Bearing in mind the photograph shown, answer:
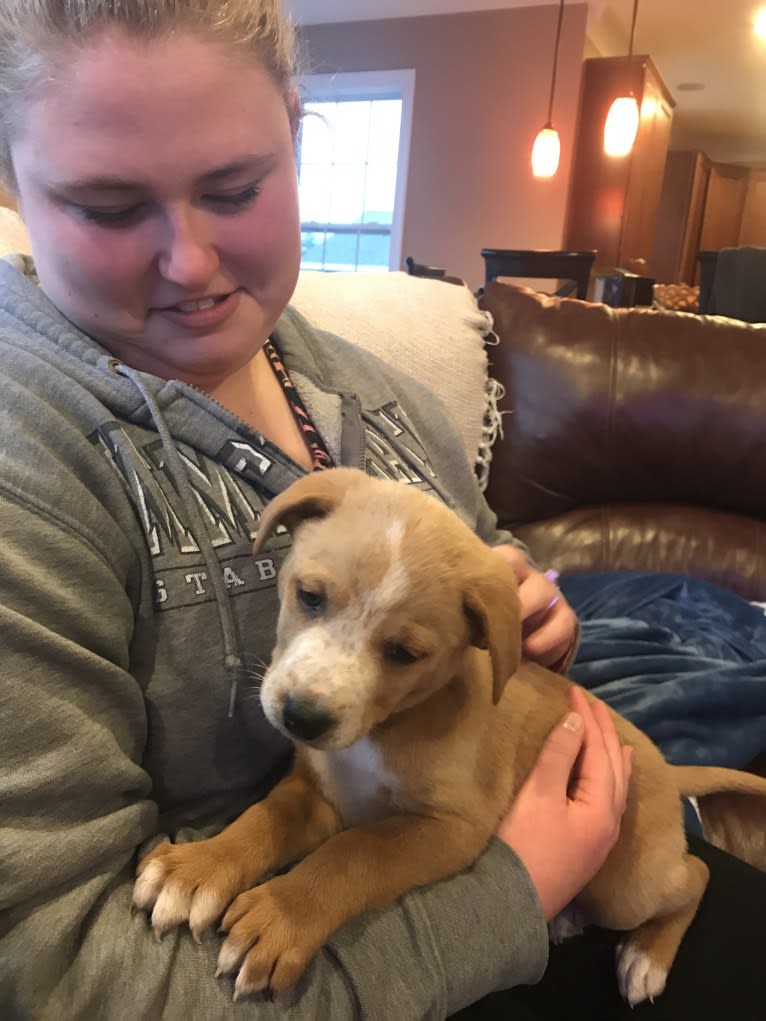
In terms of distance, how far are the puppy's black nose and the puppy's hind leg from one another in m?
0.56

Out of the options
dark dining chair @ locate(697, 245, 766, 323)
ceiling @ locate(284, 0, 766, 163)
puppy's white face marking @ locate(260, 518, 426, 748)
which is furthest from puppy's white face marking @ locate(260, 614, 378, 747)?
ceiling @ locate(284, 0, 766, 163)

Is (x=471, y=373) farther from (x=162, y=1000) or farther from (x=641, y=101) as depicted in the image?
(x=641, y=101)

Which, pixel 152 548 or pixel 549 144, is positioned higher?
pixel 549 144

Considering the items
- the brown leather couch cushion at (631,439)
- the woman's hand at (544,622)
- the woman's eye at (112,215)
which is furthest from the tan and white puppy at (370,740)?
the brown leather couch cushion at (631,439)

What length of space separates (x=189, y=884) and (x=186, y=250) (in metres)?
0.65

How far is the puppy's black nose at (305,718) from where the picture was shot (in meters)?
0.84

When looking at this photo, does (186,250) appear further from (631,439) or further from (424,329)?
(631,439)

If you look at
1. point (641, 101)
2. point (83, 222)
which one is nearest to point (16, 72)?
point (83, 222)

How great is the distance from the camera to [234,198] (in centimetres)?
93

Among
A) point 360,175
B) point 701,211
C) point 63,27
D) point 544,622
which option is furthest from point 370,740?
point 701,211

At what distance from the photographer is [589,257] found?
3.90 m

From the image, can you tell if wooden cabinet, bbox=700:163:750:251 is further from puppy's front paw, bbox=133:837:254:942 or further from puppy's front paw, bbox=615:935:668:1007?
puppy's front paw, bbox=133:837:254:942

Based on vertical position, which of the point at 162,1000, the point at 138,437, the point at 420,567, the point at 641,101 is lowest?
the point at 162,1000

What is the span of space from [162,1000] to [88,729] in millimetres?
233
